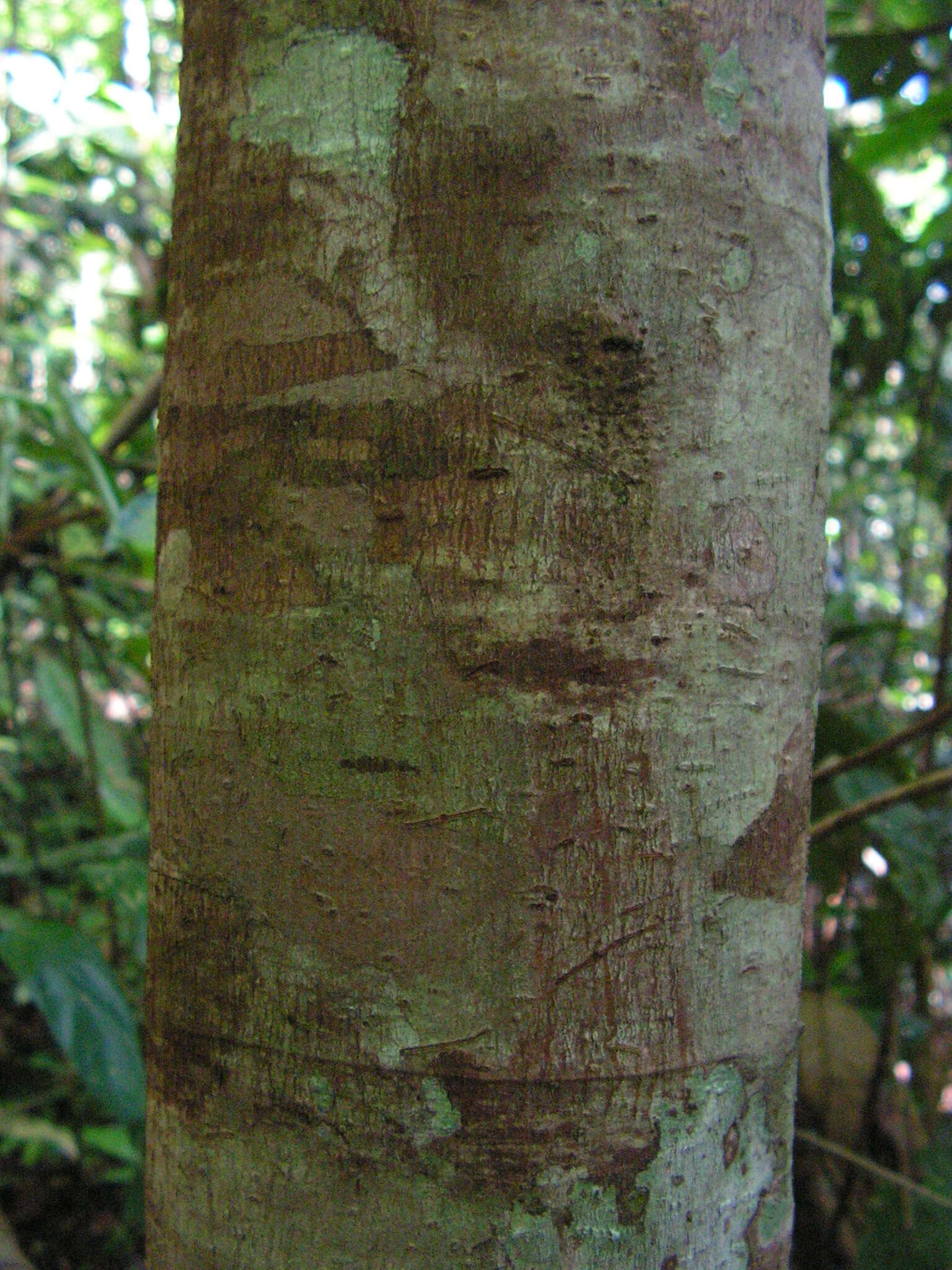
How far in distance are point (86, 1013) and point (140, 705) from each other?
1.62m

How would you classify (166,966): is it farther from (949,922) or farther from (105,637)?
(949,922)

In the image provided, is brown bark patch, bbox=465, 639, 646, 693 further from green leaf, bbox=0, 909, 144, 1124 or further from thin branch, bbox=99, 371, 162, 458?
thin branch, bbox=99, 371, 162, 458

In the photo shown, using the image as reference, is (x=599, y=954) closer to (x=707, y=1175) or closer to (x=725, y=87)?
(x=707, y=1175)

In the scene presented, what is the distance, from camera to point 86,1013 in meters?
1.25

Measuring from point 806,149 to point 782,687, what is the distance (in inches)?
12.0

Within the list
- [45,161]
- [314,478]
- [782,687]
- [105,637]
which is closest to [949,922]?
[105,637]

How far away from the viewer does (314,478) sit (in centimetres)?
50

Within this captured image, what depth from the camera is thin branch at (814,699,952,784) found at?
1.22 m

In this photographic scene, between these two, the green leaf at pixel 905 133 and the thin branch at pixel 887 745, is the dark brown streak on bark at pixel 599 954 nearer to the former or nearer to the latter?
the thin branch at pixel 887 745

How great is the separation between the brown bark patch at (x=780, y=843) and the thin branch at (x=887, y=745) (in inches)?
26.1

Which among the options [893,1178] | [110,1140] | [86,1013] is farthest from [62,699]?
[893,1178]

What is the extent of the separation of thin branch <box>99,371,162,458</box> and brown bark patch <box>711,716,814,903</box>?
138cm

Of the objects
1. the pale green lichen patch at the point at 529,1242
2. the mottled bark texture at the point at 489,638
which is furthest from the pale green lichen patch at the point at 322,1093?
the pale green lichen patch at the point at 529,1242

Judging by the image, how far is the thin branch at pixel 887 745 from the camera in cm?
122
